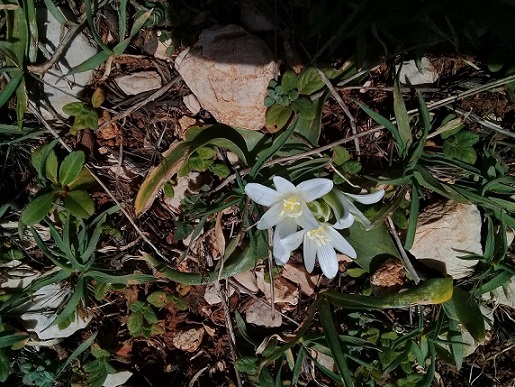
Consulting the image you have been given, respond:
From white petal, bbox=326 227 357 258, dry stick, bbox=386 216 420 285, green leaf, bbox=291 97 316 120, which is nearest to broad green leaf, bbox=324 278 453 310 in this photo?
dry stick, bbox=386 216 420 285

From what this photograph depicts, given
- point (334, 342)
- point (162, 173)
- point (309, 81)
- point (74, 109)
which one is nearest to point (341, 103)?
point (309, 81)

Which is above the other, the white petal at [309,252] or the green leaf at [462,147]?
the green leaf at [462,147]

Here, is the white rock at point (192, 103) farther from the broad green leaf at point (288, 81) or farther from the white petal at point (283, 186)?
the white petal at point (283, 186)

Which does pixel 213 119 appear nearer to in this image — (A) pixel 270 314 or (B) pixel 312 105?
(B) pixel 312 105

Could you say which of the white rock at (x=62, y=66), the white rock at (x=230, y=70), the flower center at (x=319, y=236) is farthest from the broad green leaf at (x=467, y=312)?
the white rock at (x=62, y=66)

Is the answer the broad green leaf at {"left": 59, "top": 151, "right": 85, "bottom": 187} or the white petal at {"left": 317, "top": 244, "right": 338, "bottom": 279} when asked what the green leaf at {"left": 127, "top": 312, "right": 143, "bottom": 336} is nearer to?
the broad green leaf at {"left": 59, "top": 151, "right": 85, "bottom": 187}

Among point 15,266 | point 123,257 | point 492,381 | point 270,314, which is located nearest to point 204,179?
point 123,257
